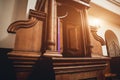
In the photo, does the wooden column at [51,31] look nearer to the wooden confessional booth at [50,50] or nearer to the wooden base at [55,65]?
the wooden confessional booth at [50,50]

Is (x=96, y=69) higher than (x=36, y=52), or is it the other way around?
(x=36, y=52)

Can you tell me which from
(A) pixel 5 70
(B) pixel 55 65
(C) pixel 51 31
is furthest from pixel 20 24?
(A) pixel 5 70

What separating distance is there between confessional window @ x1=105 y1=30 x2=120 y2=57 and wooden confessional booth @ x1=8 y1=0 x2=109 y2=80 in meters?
2.67

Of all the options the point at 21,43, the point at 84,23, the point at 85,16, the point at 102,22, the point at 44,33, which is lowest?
the point at 21,43

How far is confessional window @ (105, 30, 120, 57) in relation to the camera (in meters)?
4.08

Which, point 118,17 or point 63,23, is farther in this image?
point 118,17

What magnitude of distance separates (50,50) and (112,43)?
144 inches

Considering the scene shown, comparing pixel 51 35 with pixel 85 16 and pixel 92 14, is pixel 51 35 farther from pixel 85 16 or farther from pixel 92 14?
pixel 92 14

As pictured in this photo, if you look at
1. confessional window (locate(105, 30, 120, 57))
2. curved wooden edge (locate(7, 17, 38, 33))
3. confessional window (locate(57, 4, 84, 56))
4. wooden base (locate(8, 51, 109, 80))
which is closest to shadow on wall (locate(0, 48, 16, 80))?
wooden base (locate(8, 51, 109, 80))

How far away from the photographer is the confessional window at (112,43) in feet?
13.4

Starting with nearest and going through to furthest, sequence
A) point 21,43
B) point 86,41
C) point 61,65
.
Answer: point 61,65 < point 21,43 < point 86,41

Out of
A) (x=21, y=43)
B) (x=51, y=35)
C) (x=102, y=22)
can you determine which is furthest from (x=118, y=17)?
(x=21, y=43)

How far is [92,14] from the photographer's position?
388cm

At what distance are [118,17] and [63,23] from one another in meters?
3.19
